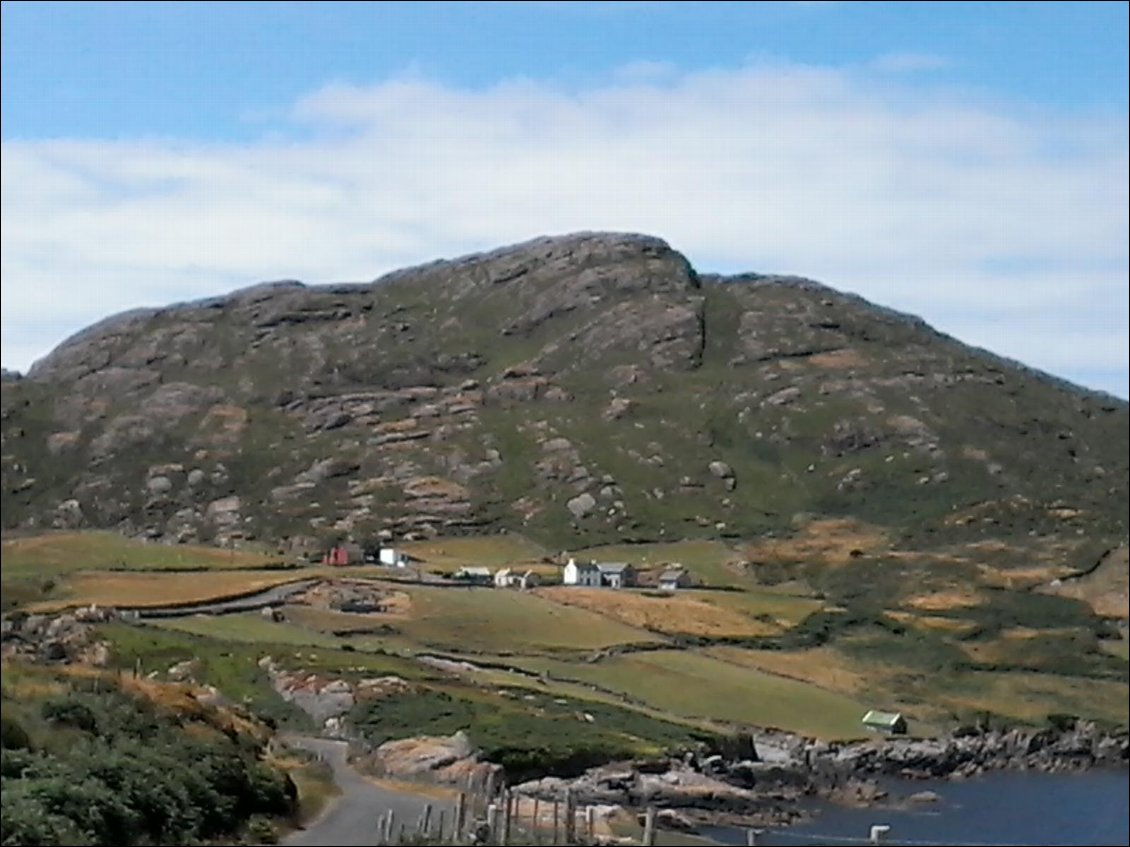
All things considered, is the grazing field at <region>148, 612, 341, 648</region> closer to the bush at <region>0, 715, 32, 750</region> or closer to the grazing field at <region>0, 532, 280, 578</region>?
the grazing field at <region>0, 532, 280, 578</region>

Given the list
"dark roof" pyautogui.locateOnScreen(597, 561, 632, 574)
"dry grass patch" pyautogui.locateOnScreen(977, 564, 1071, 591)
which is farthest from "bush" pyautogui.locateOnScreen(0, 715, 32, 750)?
"dry grass patch" pyautogui.locateOnScreen(977, 564, 1071, 591)

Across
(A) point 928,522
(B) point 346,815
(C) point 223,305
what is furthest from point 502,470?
(B) point 346,815

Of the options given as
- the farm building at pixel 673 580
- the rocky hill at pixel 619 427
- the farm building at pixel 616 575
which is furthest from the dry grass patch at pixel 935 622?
the rocky hill at pixel 619 427

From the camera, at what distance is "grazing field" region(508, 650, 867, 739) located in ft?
236

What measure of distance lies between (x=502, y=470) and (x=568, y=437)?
32.1 feet

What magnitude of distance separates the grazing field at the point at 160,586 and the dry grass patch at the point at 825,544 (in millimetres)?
44924

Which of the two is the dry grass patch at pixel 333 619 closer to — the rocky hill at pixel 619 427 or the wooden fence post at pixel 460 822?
the rocky hill at pixel 619 427

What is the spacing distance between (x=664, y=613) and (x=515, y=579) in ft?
40.6

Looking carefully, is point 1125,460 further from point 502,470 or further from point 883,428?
point 502,470

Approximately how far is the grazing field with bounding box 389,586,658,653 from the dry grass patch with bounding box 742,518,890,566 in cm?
3929

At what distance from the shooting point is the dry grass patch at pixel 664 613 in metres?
88.2

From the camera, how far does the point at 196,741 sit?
85.6 ft

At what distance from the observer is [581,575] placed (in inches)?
4203

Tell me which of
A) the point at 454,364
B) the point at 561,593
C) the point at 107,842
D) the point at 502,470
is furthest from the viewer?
the point at 454,364
